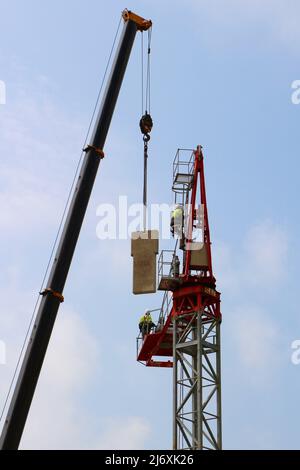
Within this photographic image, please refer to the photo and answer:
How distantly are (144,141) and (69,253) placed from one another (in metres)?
10.8

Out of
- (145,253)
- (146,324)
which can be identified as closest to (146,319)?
(146,324)

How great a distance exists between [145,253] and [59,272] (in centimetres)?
999

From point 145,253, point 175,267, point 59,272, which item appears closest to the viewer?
point 59,272

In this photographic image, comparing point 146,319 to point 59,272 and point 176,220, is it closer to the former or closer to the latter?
point 176,220

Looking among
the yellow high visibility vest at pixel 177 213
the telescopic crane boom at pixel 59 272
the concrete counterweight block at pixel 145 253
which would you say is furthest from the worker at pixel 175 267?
the telescopic crane boom at pixel 59 272

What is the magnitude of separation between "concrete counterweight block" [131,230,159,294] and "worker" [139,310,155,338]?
11380mm

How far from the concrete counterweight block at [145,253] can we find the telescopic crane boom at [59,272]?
7264mm

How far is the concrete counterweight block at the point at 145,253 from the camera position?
33125 mm

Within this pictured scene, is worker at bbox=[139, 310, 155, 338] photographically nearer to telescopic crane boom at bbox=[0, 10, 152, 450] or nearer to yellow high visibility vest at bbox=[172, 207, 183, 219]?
yellow high visibility vest at bbox=[172, 207, 183, 219]

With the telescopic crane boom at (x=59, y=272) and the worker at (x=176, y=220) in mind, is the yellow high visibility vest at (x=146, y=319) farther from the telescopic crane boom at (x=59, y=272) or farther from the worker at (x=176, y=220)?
the telescopic crane boom at (x=59, y=272)

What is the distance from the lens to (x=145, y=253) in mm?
33250

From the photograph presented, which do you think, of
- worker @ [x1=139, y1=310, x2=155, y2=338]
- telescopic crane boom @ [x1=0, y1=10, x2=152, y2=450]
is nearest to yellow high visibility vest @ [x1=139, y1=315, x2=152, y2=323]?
worker @ [x1=139, y1=310, x2=155, y2=338]

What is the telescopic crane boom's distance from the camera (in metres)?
21.5

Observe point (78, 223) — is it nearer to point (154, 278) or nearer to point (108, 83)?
point (108, 83)
